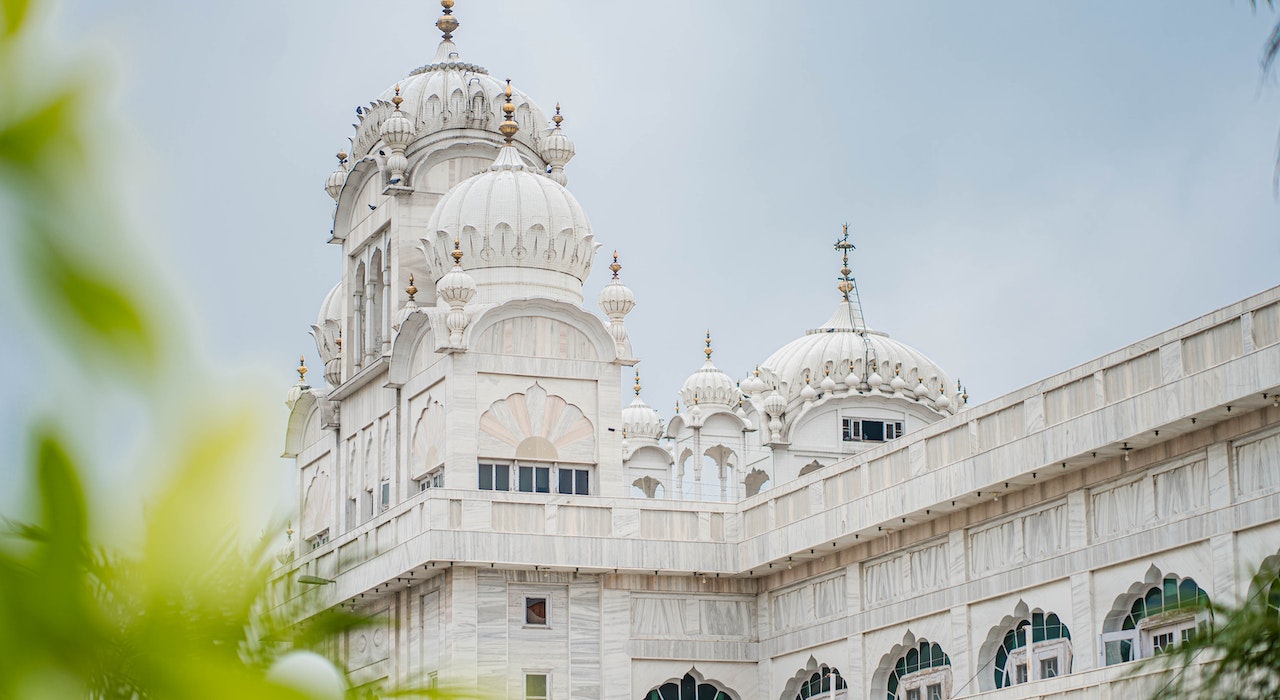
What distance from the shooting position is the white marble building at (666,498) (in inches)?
879

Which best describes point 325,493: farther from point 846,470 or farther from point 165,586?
point 165,586

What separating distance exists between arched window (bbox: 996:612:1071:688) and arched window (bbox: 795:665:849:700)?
3785 mm

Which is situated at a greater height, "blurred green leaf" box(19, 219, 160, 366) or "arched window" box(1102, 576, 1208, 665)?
"arched window" box(1102, 576, 1208, 665)

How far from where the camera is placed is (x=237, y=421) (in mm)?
1337

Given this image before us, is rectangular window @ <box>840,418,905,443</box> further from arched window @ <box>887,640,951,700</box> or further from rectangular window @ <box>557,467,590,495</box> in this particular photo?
arched window @ <box>887,640,951,700</box>

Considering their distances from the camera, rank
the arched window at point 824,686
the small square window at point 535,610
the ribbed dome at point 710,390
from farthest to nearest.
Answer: the ribbed dome at point 710,390 → the small square window at point 535,610 → the arched window at point 824,686

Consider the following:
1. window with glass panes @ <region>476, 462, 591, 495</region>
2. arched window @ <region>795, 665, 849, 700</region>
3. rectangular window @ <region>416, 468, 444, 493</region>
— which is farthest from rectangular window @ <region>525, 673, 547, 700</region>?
arched window @ <region>795, 665, 849, 700</region>

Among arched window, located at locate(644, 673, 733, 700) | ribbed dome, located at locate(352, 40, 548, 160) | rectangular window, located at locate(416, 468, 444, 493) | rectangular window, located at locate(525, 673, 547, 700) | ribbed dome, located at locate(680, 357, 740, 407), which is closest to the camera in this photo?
rectangular window, located at locate(525, 673, 547, 700)

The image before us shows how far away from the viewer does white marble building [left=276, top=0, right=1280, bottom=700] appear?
73.3ft

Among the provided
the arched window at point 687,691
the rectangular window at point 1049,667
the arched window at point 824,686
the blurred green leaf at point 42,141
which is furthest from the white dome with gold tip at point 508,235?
the blurred green leaf at point 42,141

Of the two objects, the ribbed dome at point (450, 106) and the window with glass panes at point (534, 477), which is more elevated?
the ribbed dome at point (450, 106)

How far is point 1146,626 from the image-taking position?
2267cm

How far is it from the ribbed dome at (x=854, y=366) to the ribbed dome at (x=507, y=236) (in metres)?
10.7

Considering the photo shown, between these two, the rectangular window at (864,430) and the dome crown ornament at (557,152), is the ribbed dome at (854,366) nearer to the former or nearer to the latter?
the rectangular window at (864,430)
